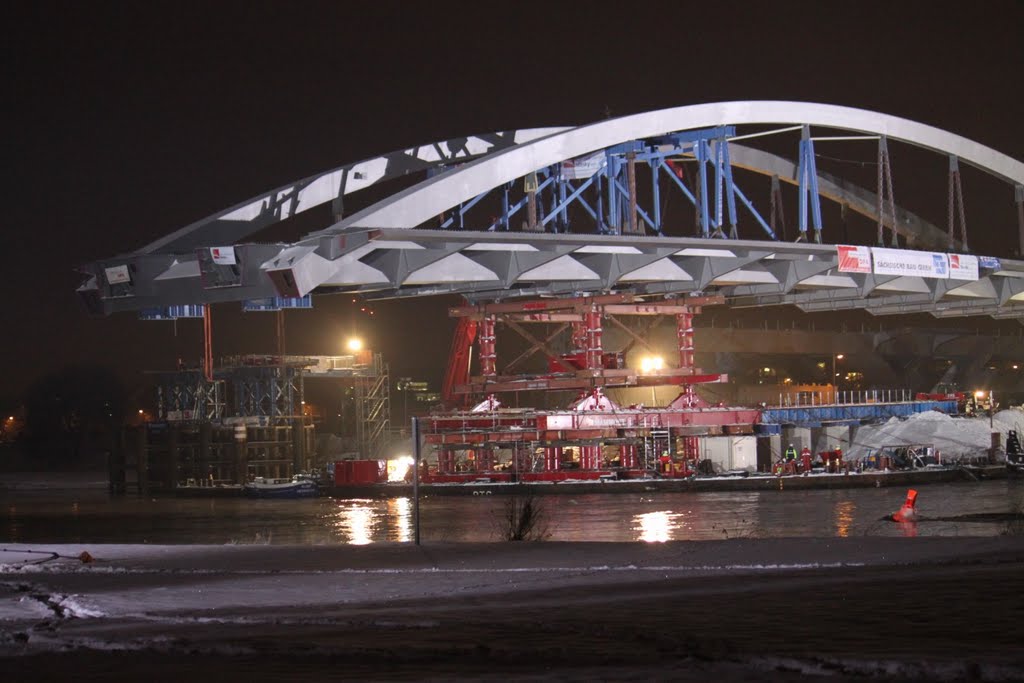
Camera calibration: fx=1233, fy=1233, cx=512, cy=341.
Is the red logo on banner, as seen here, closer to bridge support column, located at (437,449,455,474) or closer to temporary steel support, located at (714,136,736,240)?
temporary steel support, located at (714,136,736,240)

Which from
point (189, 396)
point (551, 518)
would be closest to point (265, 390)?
point (189, 396)

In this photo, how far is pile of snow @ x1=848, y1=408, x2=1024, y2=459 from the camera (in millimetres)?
58281

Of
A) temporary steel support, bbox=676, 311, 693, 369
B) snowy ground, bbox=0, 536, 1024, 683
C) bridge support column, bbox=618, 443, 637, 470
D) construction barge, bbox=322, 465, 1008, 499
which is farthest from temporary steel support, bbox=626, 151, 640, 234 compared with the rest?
snowy ground, bbox=0, 536, 1024, 683

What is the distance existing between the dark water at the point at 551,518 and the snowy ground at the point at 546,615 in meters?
7.71

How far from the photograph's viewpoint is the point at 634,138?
42188 mm

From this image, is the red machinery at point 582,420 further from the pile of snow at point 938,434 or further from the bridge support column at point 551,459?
the pile of snow at point 938,434

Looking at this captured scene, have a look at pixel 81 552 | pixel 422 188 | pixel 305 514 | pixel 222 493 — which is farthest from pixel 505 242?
pixel 222 493

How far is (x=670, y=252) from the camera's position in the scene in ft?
137

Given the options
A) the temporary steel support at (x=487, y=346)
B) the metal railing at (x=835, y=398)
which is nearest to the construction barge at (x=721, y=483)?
the temporary steel support at (x=487, y=346)

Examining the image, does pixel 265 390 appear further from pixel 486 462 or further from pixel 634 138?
pixel 634 138

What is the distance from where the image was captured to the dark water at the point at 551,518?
29.0 meters

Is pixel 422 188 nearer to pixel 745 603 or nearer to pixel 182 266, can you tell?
pixel 182 266

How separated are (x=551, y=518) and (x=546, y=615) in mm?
25529

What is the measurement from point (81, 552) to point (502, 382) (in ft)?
146
